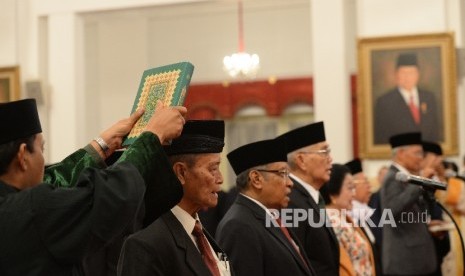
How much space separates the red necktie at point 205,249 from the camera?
3.76 metres

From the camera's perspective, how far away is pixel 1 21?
12836mm

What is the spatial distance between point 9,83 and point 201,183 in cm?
950

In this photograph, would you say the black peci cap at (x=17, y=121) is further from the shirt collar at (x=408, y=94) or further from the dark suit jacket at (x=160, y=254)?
the shirt collar at (x=408, y=94)

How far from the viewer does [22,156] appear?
9.68ft

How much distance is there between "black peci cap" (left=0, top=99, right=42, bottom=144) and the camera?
2.96 metres

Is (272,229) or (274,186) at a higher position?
(274,186)

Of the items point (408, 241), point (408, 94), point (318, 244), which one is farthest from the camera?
point (408, 94)

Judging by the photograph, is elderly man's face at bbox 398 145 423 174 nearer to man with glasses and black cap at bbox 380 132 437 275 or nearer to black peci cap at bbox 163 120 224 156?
man with glasses and black cap at bbox 380 132 437 275

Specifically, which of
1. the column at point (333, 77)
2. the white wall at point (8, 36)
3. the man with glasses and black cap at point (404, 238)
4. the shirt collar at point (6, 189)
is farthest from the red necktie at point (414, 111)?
the shirt collar at point (6, 189)

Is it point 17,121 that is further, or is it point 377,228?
point 377,228

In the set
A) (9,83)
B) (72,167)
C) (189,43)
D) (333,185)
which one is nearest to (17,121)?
(72,167)

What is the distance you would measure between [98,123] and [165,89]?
1464 centimetres

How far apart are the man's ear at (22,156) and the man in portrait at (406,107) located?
9.03 meters

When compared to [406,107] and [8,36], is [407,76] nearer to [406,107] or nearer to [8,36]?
[406,107]
